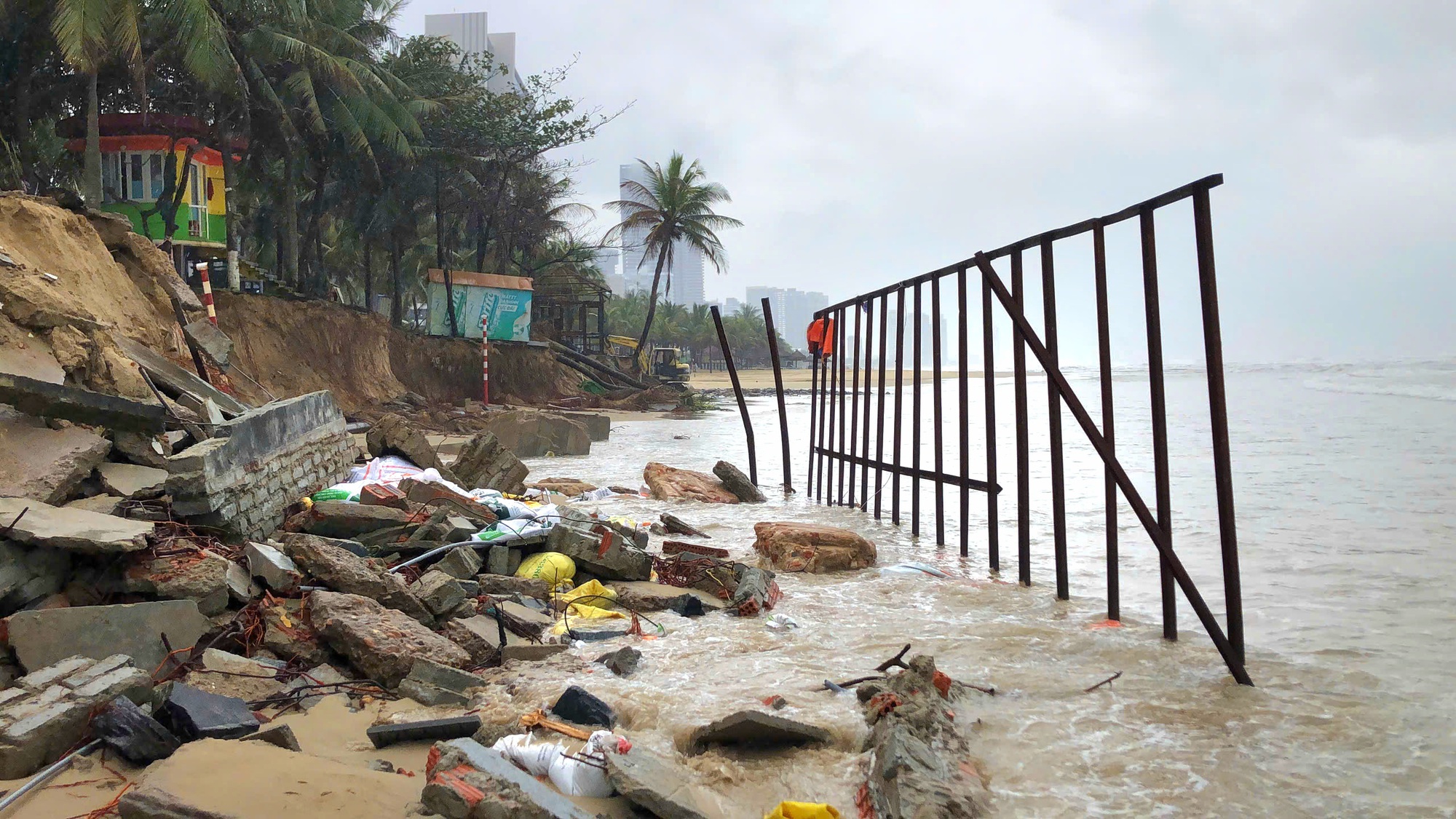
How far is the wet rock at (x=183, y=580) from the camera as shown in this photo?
4.59m

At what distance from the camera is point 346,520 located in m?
6.52

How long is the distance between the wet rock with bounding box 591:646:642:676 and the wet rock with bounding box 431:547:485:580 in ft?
5.15

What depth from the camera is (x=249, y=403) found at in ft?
32.4

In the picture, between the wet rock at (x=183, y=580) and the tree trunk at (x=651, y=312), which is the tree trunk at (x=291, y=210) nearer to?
the tree trunk at (x=651, y=312)

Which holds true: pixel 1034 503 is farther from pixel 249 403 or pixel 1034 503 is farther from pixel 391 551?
pixel 249 403

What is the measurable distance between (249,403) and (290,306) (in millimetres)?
12981

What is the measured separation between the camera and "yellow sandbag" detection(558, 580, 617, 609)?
6.29m

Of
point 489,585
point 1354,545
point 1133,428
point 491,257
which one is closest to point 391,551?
point 489,585

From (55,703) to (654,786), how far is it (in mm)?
2175

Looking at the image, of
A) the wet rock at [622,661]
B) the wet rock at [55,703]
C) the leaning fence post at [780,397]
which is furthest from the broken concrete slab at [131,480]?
the leaning fence post at [780,397]

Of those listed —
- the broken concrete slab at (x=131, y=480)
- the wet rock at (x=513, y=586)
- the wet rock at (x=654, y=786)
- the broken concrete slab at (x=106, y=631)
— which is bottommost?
the wet rock at (x=654, y=786)

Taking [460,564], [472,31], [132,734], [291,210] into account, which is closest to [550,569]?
[460,564]

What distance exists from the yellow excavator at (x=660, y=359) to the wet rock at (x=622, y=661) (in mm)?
37244

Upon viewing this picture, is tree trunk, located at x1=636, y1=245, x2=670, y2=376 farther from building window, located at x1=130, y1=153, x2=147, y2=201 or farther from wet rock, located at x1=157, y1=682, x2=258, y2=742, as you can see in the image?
wet rock, located at x1=157, y1=682, x2=258, y2=742
